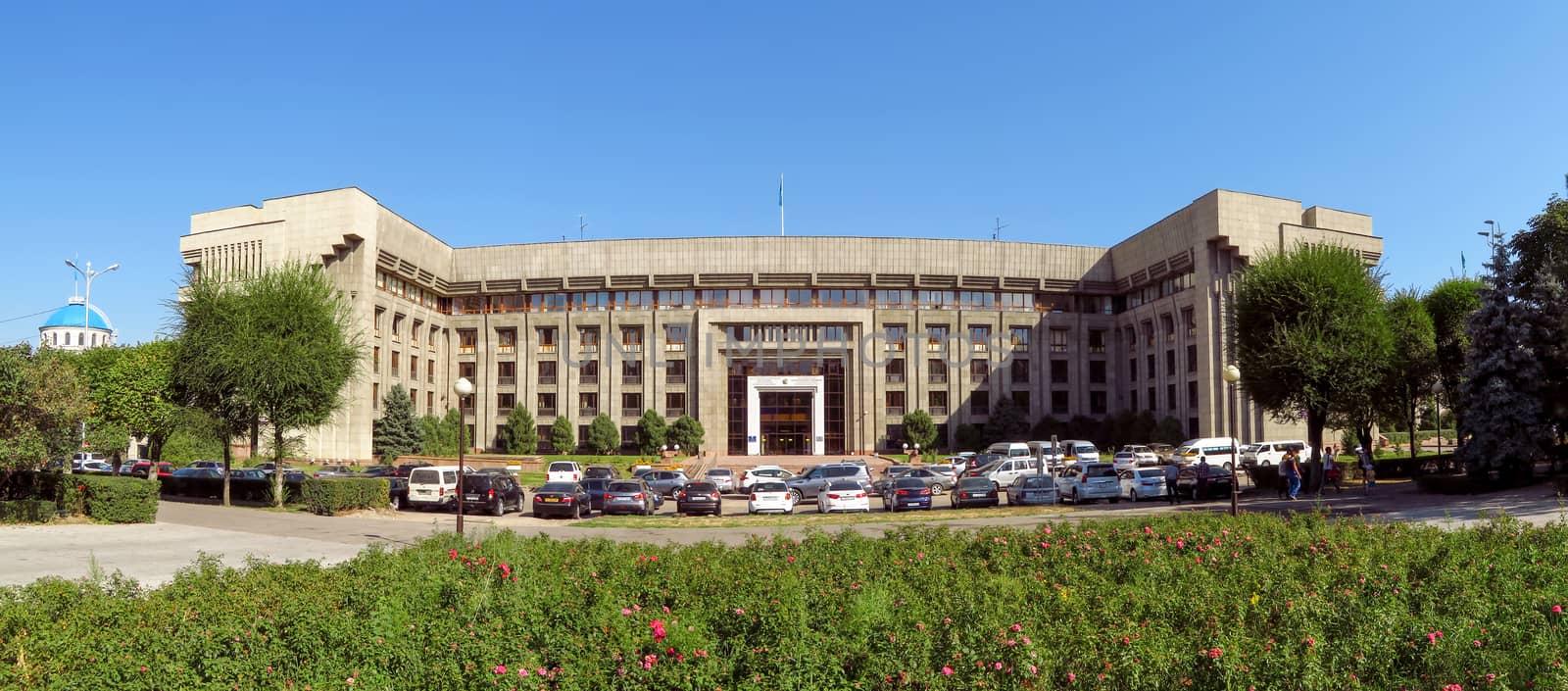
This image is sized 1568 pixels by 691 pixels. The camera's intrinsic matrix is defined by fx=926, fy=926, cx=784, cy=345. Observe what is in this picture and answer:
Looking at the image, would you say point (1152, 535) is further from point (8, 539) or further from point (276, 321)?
point (276, 321)

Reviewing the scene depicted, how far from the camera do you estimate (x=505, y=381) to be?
251 feet

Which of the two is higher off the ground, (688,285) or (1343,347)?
(688,285)

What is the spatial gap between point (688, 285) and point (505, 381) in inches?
683

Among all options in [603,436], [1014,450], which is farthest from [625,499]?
[603,436]

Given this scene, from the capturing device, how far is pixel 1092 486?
111 ft

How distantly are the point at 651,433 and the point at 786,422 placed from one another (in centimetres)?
1121

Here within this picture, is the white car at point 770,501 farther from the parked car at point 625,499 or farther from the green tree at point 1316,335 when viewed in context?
the green tree at point 1316,335

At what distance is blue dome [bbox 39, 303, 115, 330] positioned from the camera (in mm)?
144250

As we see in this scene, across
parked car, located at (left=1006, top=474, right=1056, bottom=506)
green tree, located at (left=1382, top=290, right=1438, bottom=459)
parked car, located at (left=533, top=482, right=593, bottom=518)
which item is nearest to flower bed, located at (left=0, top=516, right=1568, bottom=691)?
parked car, located at (left=533, top=482, right=593, bottom=518)

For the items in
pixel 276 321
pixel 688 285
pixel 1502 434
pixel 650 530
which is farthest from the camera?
pixel 688 285

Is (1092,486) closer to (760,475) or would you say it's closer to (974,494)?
(974,494)

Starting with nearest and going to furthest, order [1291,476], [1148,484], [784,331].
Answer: [1291,476] → [1148,484] → [784,331]

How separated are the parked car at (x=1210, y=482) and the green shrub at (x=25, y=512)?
3527 centimetres

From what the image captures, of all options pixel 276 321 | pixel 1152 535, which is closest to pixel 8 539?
pixel 276 321
